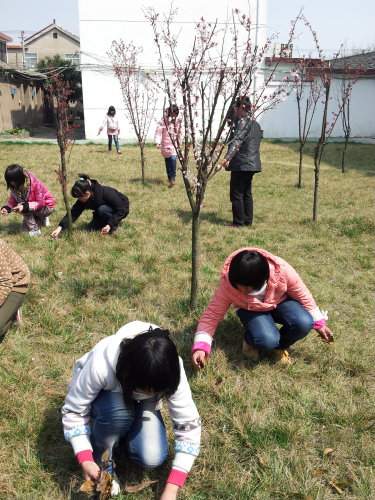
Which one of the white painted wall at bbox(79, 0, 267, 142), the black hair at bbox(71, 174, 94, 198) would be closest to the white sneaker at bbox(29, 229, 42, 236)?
the black hair at bbox(71, 174, 94, 198)

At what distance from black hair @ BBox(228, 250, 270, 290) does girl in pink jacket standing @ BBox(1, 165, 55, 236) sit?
9.98 feet

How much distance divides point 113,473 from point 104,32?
1700 cm

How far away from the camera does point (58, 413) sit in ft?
7.19

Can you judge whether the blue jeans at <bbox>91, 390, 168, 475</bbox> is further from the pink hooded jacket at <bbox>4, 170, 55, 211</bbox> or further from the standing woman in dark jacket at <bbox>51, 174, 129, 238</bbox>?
the pink hooded jacket at <bbox>4, 170, 55, 211</bbox>

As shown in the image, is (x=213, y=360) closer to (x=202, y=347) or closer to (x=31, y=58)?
(x=202, y=347)

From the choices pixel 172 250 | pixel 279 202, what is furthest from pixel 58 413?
pixel 279 202

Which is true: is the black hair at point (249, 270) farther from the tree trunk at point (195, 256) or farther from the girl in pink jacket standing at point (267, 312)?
the tree trunk at point (195, 256)

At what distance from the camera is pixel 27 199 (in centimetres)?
450

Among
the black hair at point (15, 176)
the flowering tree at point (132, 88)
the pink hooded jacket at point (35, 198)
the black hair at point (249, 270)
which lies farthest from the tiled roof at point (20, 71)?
the black hair at point (249, 270)

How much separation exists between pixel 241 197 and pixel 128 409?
3.92 m

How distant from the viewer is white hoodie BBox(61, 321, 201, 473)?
168 centimetres

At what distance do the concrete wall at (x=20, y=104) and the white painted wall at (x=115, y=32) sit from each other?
456cm

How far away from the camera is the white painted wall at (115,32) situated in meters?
15.2

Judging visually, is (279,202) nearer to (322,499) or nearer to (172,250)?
(172,250)
